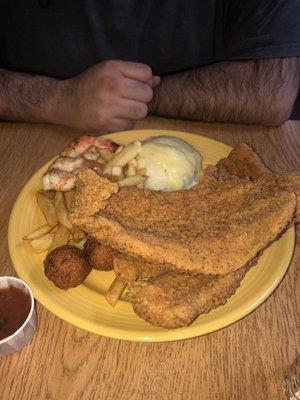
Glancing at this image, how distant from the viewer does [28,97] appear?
252 centimetres

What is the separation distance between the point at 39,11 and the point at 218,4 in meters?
1.15

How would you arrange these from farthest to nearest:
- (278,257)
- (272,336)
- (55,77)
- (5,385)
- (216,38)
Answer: (55,77)
(216,38)
(278,257)
(272,336)
(5,385)

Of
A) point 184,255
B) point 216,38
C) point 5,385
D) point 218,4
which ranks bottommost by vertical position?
point 5,385

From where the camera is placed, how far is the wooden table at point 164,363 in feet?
4.23

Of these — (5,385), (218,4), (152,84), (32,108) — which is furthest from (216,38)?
(5,385)

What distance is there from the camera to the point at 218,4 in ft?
8.30

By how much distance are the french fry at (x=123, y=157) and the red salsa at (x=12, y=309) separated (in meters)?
0.68

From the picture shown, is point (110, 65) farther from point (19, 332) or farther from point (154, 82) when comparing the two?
point (19, 332)

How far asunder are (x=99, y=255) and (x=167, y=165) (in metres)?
0.63

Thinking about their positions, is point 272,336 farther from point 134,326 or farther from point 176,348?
point 134,326

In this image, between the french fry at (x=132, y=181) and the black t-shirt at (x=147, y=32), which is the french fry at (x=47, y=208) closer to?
the french fry at (x=132, y=181)

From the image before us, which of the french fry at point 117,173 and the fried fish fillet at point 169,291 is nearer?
the fried fish fillet at point 169,291

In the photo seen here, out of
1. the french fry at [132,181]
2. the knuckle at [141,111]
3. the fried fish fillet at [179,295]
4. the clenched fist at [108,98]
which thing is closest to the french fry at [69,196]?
the french fry at [132,181]

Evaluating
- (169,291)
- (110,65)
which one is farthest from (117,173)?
(110,65)
